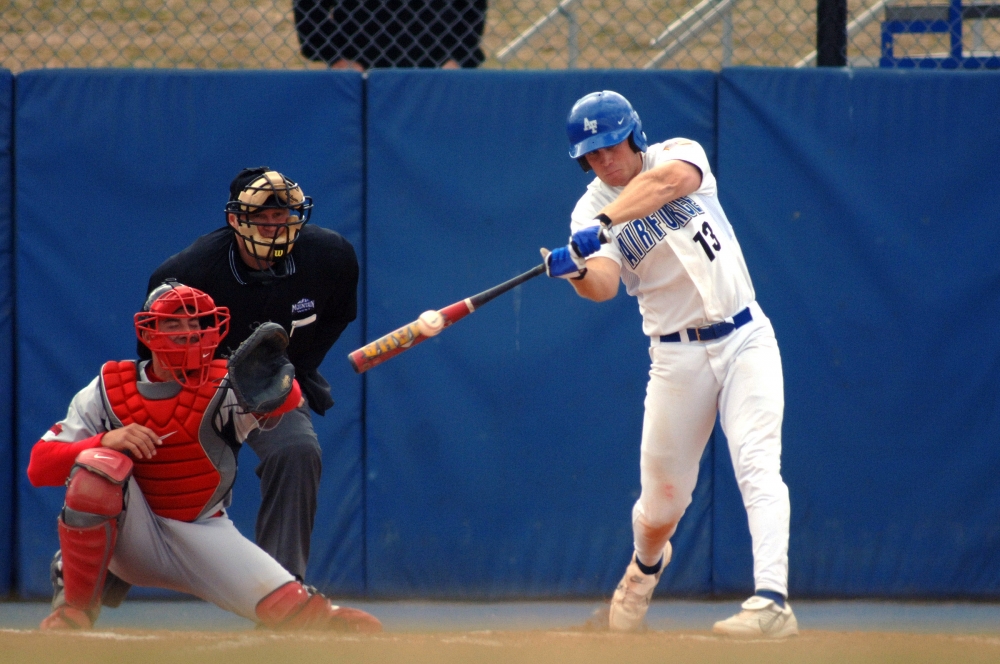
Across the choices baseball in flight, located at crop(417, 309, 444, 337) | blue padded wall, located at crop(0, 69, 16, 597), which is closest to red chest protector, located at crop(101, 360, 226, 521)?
baseball in flight, located at crop(417, 309, 444, 337)

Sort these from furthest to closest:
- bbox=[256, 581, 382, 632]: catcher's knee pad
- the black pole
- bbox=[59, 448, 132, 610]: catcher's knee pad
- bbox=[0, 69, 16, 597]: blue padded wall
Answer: the black pole → bbox=[0, 69, 16, 597]: blue padded wall → bbox=[256, 581, 382, 632]: catcher's knee pad → bbox=[59, 448, 132, 610]: catcher's knee pad

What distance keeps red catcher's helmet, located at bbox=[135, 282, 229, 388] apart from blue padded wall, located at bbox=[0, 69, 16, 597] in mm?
1825

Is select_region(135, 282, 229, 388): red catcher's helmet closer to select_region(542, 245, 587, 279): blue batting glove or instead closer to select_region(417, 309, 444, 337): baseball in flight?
Result: select_region(417, 309, 444, 337): baseball in flight

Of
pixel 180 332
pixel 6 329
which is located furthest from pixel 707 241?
pixel 6 329

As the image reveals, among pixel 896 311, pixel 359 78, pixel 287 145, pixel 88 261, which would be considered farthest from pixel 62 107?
pixel 896 311

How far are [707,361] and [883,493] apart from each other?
1734 millimetres

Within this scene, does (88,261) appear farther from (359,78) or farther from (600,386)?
(600,386)

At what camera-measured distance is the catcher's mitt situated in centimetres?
330

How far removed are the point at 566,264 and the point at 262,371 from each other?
3.46ft

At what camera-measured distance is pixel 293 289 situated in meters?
3.95

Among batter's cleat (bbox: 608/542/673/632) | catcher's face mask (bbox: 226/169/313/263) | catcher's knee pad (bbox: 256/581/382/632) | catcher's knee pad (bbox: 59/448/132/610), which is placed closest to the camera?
catcher's knee pad (bbox: 59/448/132/610)

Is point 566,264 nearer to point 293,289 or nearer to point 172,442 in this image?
point 293,289

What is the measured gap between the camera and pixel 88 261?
491cm

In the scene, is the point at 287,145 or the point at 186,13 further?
the point at 186,13
